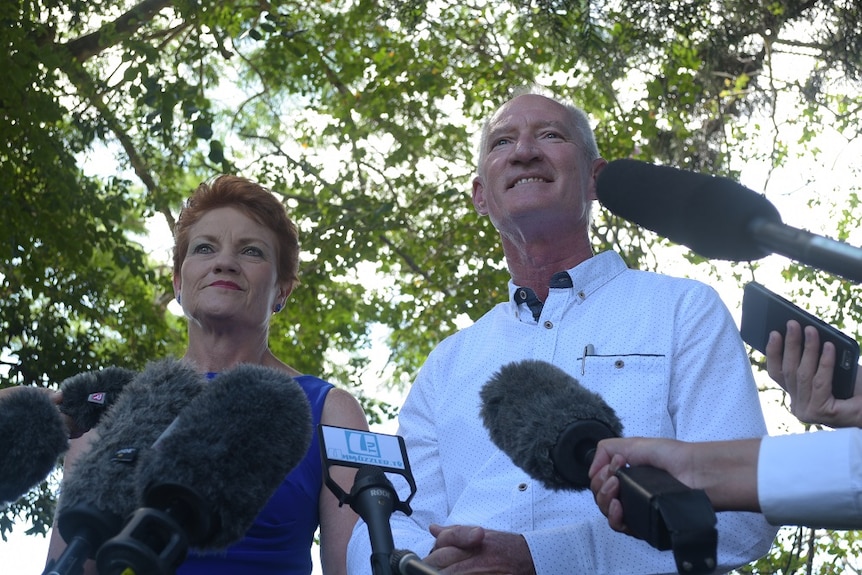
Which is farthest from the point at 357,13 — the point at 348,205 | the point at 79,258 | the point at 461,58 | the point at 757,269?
the point at 757,269

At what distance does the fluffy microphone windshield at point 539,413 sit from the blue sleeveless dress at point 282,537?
1.28 m

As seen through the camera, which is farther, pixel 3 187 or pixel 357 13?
pixel 357 13

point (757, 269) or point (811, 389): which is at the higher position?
point (757, 269)

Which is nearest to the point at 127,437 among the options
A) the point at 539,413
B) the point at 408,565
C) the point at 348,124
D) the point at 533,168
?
the point at 408,565

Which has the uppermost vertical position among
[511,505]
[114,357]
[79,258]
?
[79,258]

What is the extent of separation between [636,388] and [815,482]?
1253mm

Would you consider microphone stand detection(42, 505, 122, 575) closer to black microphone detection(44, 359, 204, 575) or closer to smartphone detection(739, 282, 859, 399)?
black microphone detection(44, 359, 204, 575)

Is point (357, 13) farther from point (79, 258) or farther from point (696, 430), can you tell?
point (696, 430)

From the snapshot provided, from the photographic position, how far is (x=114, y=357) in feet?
30.3

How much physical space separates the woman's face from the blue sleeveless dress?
46 centimetres

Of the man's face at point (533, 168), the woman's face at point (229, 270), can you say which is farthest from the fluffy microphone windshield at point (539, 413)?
the woman's face at point (229, 270)

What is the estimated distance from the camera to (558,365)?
3.40 m

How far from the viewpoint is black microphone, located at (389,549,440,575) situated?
1969 mm

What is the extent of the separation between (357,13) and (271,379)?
27.2 ft
